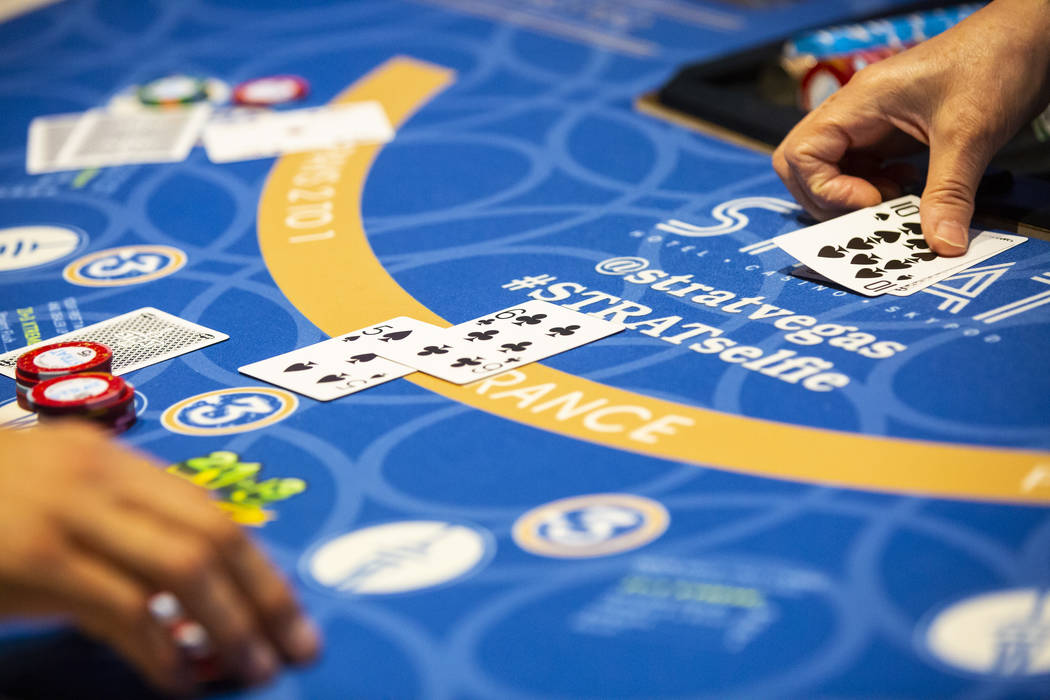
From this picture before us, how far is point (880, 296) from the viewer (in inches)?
79.0

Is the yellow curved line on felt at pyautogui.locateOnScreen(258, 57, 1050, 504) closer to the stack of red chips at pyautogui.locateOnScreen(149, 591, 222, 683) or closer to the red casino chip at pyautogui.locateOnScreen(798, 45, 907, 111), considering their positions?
the stack of red chips at pyautogui.locateOnScreen(149, 591, 222, 683)

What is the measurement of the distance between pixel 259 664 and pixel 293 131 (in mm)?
2063

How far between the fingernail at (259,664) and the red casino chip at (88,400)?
62 cm

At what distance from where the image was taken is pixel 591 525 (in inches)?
56.8

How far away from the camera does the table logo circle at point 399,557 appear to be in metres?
1.36

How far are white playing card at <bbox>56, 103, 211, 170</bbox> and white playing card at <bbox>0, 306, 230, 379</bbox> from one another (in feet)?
3.07

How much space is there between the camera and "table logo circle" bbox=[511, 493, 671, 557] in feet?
4.60

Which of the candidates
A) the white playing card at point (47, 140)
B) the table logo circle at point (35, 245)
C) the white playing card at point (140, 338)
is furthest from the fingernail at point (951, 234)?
the white playing card at point (47, 140)

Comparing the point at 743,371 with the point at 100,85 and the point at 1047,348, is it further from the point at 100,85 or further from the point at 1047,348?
the point at 100,85

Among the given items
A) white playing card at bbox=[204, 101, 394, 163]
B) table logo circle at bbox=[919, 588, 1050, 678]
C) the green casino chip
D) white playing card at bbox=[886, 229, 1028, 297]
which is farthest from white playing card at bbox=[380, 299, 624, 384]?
the green casino chip

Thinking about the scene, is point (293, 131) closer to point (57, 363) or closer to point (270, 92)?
point (270, 92)

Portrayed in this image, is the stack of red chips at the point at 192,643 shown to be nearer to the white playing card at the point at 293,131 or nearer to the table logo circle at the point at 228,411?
the table logo circle at the point at 228,411

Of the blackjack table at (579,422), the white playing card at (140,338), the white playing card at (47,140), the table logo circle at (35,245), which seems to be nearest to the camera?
the blackjack table at (579,422)

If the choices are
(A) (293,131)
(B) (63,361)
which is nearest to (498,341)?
(B) (63,361)
